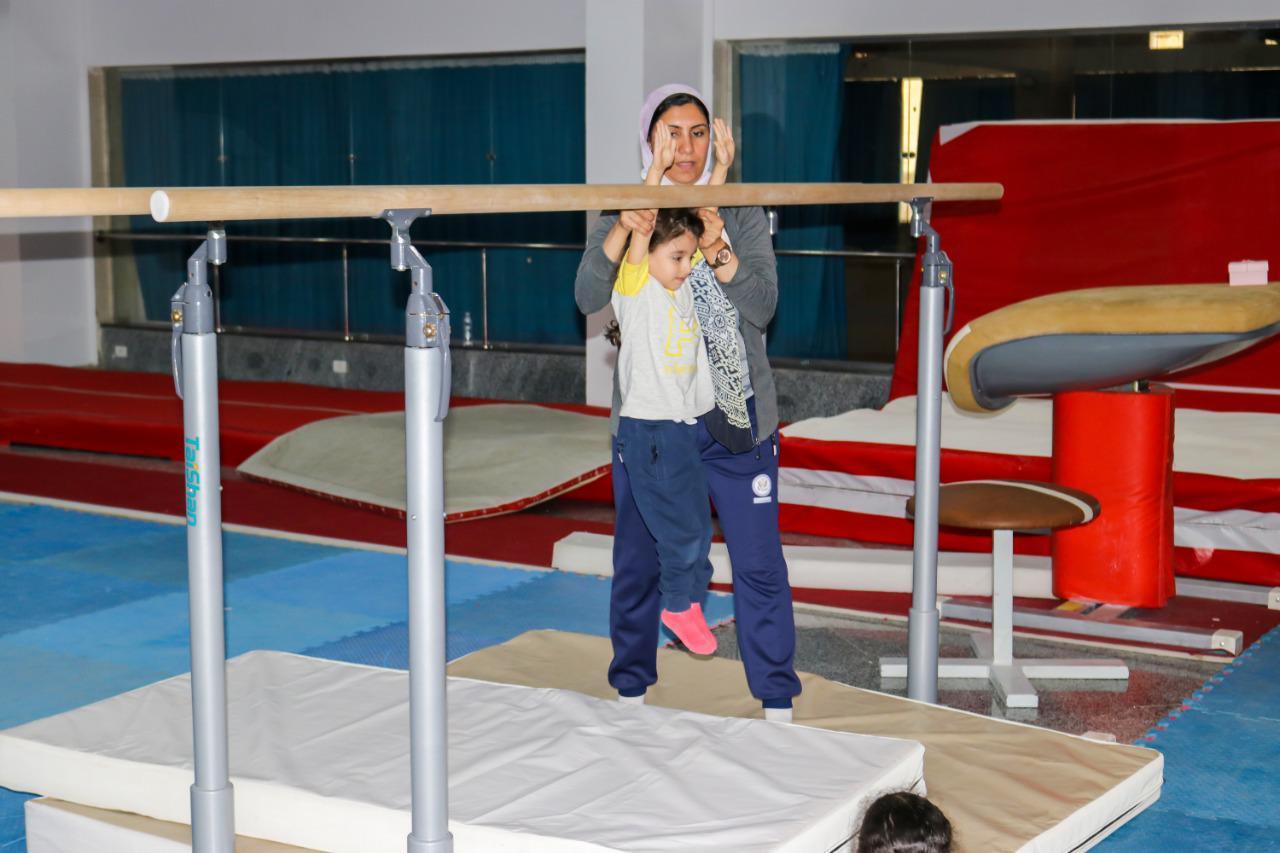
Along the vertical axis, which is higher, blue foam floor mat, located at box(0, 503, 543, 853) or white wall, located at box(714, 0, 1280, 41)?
white wall, located at box(714, 0, 1280, 41)

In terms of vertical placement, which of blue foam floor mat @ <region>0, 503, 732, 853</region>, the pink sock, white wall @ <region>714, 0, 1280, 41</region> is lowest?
blue foam floor mat @ <region>0, 503, 732, 853</region>

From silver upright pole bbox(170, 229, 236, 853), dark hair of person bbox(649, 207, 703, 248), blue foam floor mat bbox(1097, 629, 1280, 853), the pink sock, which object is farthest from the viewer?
the pink sock

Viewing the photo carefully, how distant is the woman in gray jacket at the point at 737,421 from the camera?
3.64m

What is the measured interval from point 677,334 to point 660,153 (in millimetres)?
426

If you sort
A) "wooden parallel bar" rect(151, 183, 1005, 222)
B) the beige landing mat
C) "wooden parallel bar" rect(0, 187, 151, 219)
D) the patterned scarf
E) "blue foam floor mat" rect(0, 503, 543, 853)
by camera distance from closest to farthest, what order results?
"wooden parallel bar" rect(0, 187, 151, 219) → "wooden parallel bar" rect(151, 183, 1005, 222) → the beige landing mat → the patterned scarf → "blue foam floor mat" rect(0, 503, 543, 853)

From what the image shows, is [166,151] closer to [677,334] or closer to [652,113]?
[652,113]

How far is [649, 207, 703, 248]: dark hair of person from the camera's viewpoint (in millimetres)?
3549

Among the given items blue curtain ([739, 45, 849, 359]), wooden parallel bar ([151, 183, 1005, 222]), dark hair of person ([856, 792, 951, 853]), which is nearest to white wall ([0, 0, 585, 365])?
blue curtain ([739, 45, 849, 359])

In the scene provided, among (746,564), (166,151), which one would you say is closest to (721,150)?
(746,564)

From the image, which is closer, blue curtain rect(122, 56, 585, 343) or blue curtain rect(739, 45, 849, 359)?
blue curtain rect(739, 45, 849, 359)

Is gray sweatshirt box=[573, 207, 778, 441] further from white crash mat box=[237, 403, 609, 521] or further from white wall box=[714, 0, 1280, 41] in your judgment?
white wall box=[714, 0, 1280, 41]

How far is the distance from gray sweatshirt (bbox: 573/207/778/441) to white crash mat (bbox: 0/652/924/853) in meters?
0.76

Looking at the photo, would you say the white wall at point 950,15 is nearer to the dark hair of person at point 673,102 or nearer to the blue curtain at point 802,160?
the blue curtain at point 802,160

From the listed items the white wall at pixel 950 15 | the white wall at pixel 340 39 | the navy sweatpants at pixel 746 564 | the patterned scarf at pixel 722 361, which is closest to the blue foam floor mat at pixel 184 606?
the navy sweatpants at pixel 746 564
